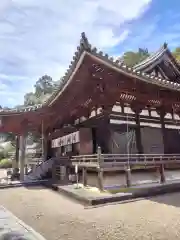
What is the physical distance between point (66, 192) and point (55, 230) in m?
4.95

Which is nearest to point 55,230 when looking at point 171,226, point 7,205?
point 171,226

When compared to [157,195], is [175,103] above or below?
above

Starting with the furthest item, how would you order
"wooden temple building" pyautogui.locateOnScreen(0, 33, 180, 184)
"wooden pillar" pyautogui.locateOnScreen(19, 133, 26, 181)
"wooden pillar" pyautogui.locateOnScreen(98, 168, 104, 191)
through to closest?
"wooden pillar" pyautogui.locateOnScreen(19, 133, 26, 181)
"wooden temple building" pyautogui.locateOnScreen(0, 33, 180, 184)
"wooden pillar" pyautogui.locateOnScreen(98, 168, 104, 191)

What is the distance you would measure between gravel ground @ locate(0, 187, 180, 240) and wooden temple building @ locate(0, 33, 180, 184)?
13.5 ft

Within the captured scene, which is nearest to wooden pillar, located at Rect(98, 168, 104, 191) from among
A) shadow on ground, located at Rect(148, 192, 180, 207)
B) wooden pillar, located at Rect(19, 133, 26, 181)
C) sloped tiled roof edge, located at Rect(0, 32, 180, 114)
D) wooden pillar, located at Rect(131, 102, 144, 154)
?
shadow on ground, located at Rect(148, 192, 180, 207)

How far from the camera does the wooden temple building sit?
34.1 feet

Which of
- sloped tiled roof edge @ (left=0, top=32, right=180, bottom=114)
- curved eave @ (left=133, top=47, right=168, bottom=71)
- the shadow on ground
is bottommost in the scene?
the shadow on ground

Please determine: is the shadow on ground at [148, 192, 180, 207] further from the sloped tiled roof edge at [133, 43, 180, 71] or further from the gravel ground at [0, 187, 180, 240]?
the sloped tiled roof edge at [133, 43, 180, 71]

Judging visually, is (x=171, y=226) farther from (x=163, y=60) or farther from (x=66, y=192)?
(x=163, y=60)

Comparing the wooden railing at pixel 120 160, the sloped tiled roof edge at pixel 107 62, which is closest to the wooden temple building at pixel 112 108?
the sloped tiled roof edge at pixel 107 62

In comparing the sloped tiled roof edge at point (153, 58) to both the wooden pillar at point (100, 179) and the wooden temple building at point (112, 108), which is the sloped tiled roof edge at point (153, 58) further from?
the wooden pillar at point (100, 179)

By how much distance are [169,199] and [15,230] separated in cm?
635

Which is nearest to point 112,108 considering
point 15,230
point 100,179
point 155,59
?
point 100,179

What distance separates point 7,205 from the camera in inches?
377
